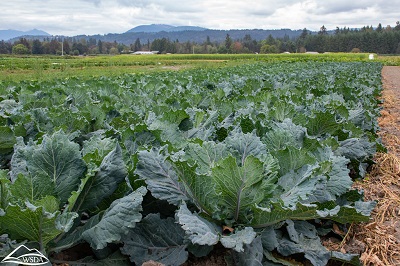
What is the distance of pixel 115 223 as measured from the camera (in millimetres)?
1573

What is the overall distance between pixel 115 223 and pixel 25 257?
344mm

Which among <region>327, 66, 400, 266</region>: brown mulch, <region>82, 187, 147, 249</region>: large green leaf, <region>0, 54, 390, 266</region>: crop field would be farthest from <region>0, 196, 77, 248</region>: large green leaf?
<region>327, 66, 400, 266</region>: brown mulch

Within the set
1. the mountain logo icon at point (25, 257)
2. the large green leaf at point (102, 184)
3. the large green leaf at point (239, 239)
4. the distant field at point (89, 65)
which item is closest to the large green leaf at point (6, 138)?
the large green leaf at point (102, 184)

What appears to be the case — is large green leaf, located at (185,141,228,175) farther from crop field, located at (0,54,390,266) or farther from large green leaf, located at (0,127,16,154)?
large green leaf, located at (0,127,16,154)

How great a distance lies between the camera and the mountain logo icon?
1.39m

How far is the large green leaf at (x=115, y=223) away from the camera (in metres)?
1.55

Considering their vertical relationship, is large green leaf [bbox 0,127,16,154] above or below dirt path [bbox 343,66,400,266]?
above

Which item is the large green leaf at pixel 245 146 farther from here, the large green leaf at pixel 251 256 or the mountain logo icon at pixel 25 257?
the mountain logo icon at pixel 25 257

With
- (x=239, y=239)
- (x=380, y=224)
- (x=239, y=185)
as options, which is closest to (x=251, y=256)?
(x=239, y=239)

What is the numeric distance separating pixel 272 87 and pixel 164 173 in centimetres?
660

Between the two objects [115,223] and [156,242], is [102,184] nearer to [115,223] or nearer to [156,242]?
[115,223]

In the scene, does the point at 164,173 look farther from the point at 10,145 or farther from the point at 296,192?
the point at 10,145

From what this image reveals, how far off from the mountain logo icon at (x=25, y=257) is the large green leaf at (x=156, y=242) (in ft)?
1.19

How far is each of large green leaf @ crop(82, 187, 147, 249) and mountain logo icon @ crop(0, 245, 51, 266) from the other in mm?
177
